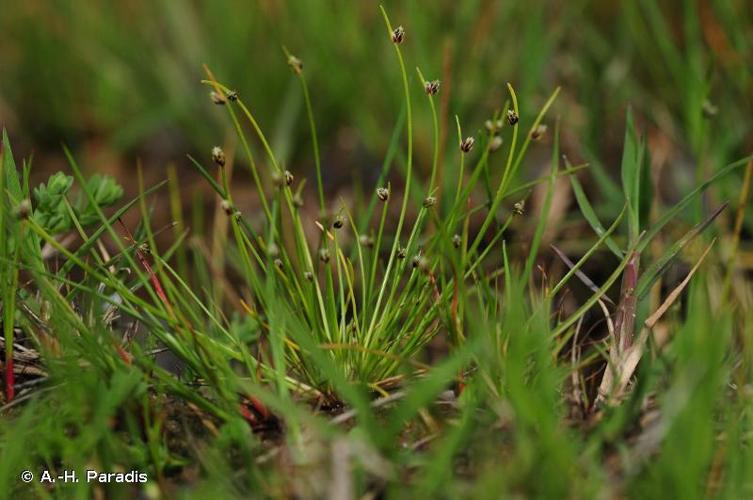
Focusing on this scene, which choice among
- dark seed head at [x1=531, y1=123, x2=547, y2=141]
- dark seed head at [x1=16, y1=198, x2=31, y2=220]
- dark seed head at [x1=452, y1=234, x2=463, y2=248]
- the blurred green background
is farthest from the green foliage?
the blurred green background

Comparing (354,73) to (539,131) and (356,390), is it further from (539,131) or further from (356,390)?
(356,390)

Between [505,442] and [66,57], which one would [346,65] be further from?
[505,442]

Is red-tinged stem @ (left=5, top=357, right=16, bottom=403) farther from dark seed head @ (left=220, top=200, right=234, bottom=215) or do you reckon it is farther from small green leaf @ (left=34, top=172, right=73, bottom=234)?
dark seed head @ (left=220, top=200, right=234, bottom=215)

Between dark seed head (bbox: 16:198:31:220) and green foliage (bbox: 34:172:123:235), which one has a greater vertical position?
dark seed head (bbox: 16:198:31:220)

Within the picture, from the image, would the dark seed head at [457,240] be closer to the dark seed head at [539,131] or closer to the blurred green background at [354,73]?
the dark seed head at [539,131]

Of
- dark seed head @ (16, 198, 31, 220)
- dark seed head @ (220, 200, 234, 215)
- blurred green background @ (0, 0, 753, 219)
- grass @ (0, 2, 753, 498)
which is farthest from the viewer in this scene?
blurred green background @ (0, 0, 753, 219)

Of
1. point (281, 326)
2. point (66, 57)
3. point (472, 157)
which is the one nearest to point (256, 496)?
point (281, 326)

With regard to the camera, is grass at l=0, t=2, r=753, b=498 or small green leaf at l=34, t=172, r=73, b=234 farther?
small green leaf at l=34, t=172, r=73, b=234

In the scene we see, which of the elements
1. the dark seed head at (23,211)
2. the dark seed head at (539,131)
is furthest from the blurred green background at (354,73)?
the dark seed head at (23,211)

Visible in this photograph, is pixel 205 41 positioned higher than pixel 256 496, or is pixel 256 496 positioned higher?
pixel 205 41

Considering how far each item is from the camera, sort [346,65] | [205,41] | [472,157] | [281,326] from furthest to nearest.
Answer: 1. [205,41]
2. [346,65]
3. [472,157]
4. [281,326]
